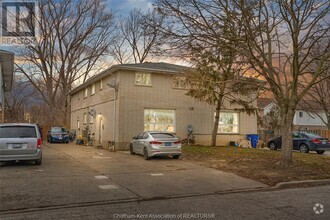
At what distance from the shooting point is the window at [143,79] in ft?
72.5

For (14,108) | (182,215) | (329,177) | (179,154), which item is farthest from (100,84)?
(14,108)

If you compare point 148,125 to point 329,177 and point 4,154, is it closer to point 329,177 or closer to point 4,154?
point 4,154

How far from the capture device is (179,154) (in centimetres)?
1611

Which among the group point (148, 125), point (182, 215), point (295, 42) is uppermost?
point (295, 42)

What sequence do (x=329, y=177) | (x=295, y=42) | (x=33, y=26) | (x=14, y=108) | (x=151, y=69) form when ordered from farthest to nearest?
(x=14, y=108)
(x=33, y=26)
(x=151, y=69)
(x=295, y=42)
(x=329, y=177)

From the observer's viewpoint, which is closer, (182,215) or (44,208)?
(182,215)

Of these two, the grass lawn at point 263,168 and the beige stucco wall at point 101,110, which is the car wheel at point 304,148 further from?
the beige stucco wall at point 101,110

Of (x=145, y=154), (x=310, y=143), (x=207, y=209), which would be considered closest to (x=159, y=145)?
(x=145, y=154)

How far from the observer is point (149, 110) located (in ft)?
73.6

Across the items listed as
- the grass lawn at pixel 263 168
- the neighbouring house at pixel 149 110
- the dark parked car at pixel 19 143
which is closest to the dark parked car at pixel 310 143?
the neighbouring house at pixel 149 110

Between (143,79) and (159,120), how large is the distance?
310cm

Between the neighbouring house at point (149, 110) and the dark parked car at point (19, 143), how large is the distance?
825 centimetres

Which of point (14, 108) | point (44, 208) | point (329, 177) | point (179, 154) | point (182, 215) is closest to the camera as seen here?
point (182, 215)

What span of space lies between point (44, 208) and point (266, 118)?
41626mm
